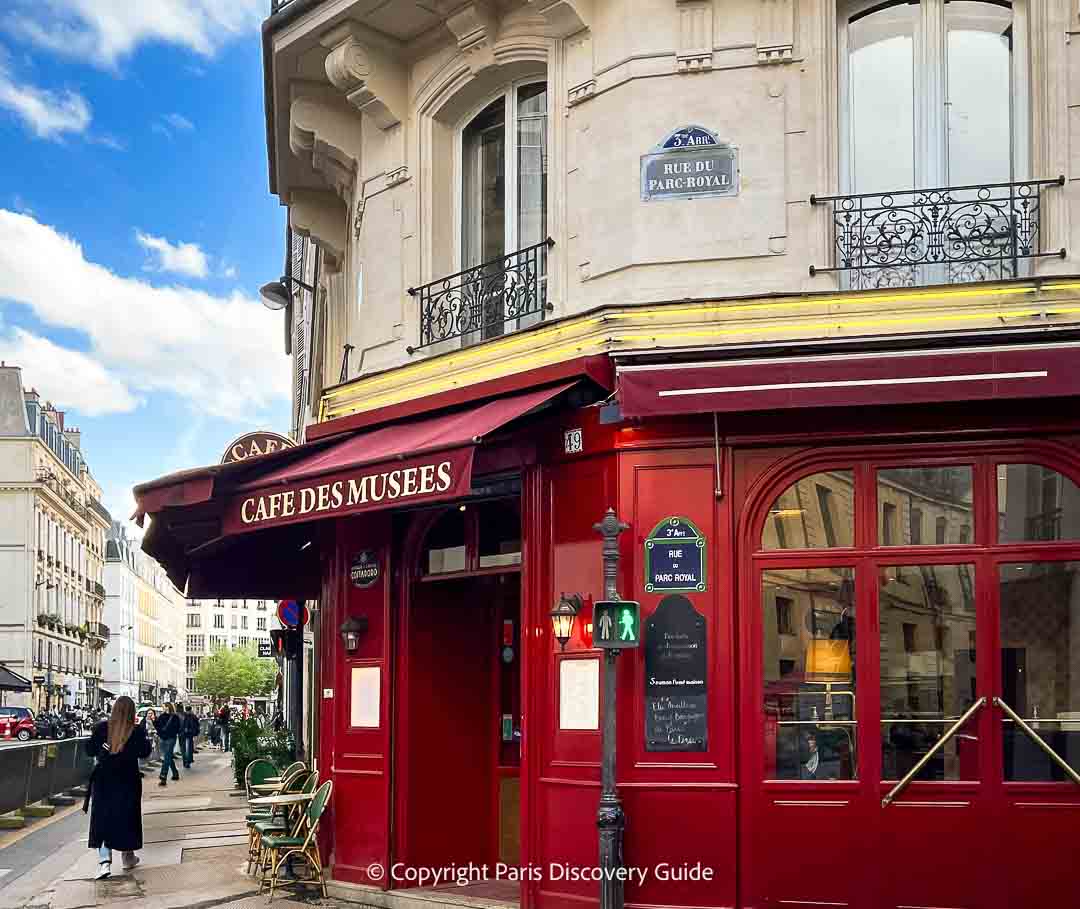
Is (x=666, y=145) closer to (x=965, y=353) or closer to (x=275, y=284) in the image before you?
(x=965, y=353)

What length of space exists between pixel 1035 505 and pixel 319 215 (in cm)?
971

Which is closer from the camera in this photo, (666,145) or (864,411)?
(864,411)

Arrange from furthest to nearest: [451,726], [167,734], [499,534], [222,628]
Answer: [222,628] → [167,734] → [451,726] → [499,534]

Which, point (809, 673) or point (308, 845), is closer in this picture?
point (809, 673)

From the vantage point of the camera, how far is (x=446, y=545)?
12109 mm

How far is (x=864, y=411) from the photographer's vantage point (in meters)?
9.45

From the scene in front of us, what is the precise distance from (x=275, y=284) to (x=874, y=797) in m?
13.7

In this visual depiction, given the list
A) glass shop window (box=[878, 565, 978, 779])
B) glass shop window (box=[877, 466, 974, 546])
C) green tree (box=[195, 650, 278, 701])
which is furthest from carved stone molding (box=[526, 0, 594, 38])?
green tree (box=[195, 650, 278, 701])

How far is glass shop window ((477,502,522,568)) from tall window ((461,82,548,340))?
149 cm

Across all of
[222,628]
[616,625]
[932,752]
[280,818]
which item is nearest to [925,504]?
[932,752]

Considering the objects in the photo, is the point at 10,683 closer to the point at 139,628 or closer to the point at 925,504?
the point at 925,504

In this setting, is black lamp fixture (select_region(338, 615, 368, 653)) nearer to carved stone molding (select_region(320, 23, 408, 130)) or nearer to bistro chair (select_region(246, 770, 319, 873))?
bistro chair (select_region(246, 770, 319, 873))

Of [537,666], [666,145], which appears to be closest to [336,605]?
[537,666]

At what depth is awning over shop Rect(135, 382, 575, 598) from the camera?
32.4 ft
